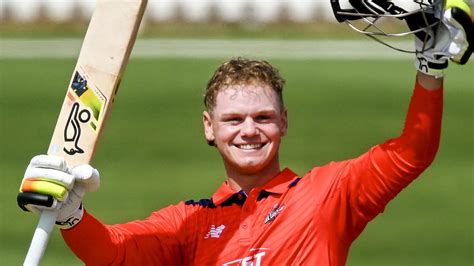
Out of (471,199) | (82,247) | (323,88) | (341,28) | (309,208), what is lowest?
(82,247)

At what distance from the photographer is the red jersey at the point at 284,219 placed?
566 centimetres

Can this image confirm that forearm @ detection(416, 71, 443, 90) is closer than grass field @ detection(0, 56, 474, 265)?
Yes

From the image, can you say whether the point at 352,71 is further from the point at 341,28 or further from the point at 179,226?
the point at 179,226

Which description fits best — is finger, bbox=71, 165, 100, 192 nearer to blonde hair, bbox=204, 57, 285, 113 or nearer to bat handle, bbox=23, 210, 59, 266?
bat handle, bbox=23, 210, 59, 266

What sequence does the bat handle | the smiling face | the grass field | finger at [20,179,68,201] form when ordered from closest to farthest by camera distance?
1. finger at [20,179,68,201]
2. the bat handle
3. the smiling face
4. the grass field

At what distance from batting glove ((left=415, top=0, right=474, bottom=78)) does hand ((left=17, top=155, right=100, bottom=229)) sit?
150 cm

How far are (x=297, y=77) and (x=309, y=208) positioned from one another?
12.6 metres

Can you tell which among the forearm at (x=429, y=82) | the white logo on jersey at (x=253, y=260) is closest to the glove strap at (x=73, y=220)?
the white logo on jersey at (x=253, y=260)

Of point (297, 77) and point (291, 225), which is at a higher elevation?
point (297, 77)

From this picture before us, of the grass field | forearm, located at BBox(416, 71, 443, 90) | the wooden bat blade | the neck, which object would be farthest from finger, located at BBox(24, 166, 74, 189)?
the grass field

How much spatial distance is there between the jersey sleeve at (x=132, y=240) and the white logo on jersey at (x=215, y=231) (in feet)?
0.45

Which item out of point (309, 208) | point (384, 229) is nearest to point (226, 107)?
point (309, 208)

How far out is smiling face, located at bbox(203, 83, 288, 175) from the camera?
606cm

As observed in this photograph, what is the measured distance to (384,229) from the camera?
12523 millimetres
